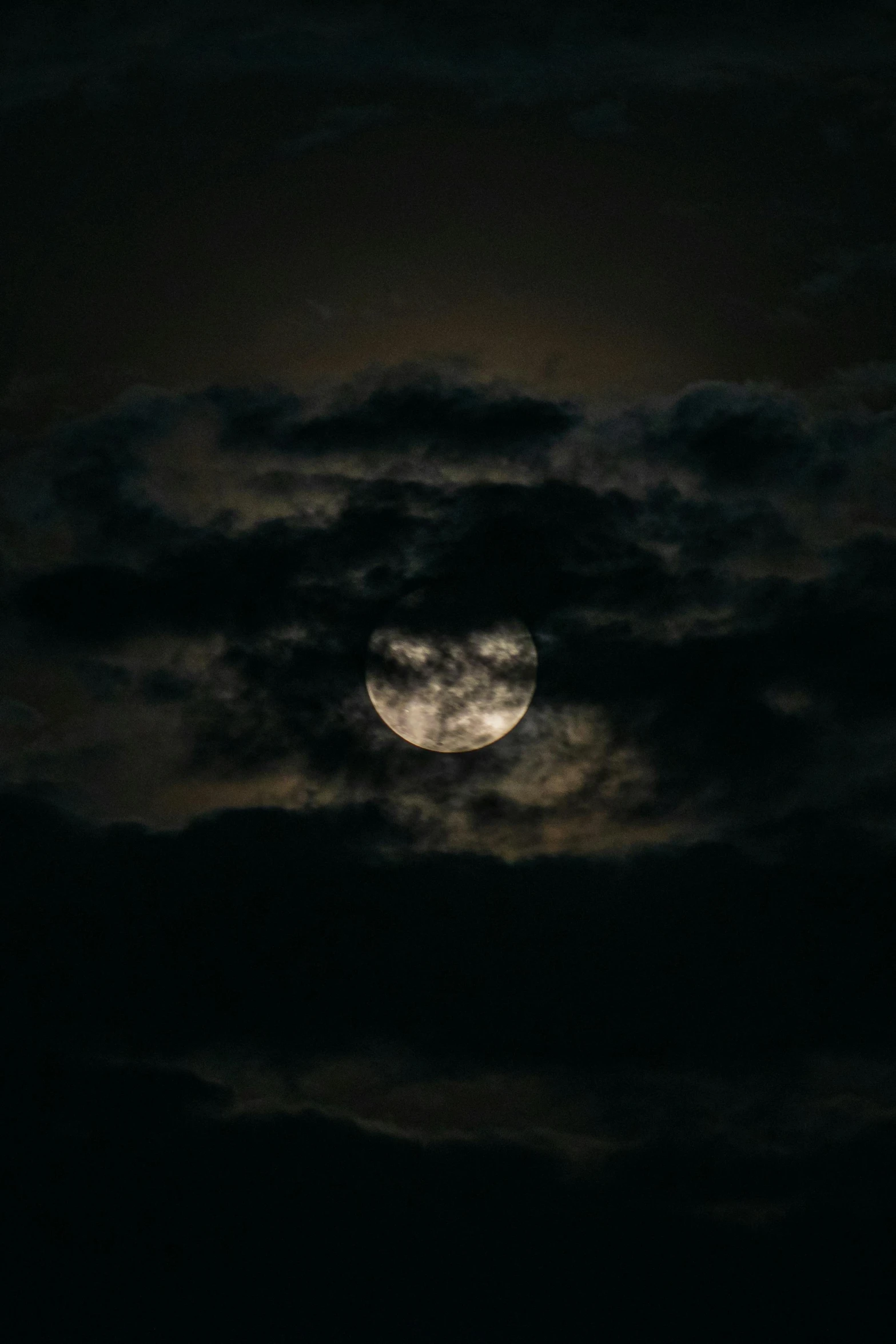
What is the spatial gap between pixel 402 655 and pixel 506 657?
3.16 metres

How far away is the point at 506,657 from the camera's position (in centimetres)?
3059

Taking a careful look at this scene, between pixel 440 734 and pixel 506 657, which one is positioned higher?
pixel 506 657

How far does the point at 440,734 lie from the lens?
30.3m

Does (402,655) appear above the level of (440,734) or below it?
above

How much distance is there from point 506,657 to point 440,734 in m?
3.03

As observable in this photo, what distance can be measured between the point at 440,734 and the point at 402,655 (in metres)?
2.60

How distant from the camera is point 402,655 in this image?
97.9 feet
